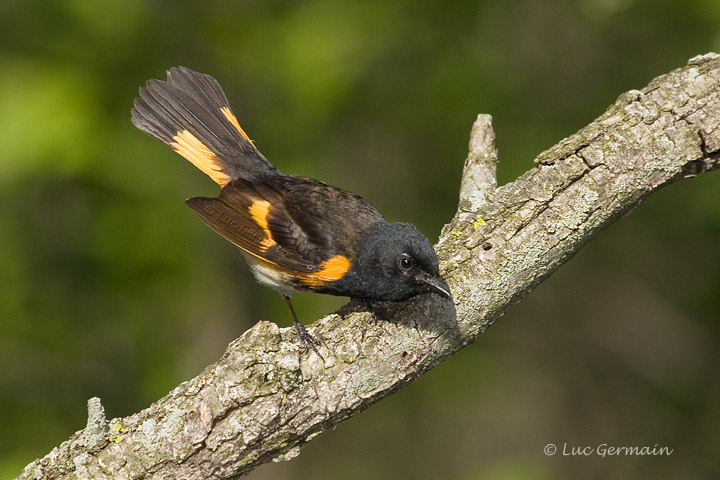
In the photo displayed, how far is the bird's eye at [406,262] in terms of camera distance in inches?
128

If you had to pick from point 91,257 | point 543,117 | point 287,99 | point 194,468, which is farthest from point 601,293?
point 194,468

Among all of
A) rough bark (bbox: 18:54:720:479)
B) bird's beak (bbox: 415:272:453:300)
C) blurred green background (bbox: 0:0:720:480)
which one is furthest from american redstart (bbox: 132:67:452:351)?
blurred green background (bbox: 0:0:720:480)

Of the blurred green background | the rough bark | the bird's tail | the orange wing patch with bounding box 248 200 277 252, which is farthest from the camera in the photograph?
the blurred green background

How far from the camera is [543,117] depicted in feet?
19.1

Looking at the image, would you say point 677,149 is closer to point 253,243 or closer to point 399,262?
point 399,262

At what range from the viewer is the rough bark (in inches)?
106

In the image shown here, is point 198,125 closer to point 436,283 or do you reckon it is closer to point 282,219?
point 282,219

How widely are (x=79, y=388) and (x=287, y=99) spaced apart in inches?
108

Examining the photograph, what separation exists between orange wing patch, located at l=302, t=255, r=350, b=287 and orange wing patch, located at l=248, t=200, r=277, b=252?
0.92ft

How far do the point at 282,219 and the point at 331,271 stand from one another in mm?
442

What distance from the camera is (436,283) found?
299 centimetres

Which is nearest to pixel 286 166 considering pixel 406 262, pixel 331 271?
pixel 331 271

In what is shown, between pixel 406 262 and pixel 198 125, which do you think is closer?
pixel 406 262

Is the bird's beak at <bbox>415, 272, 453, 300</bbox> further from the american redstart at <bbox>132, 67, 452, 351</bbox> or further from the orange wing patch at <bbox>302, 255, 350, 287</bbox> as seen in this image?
the orange wing patch at <bbox>302, 255, 350, 287</bbox>
